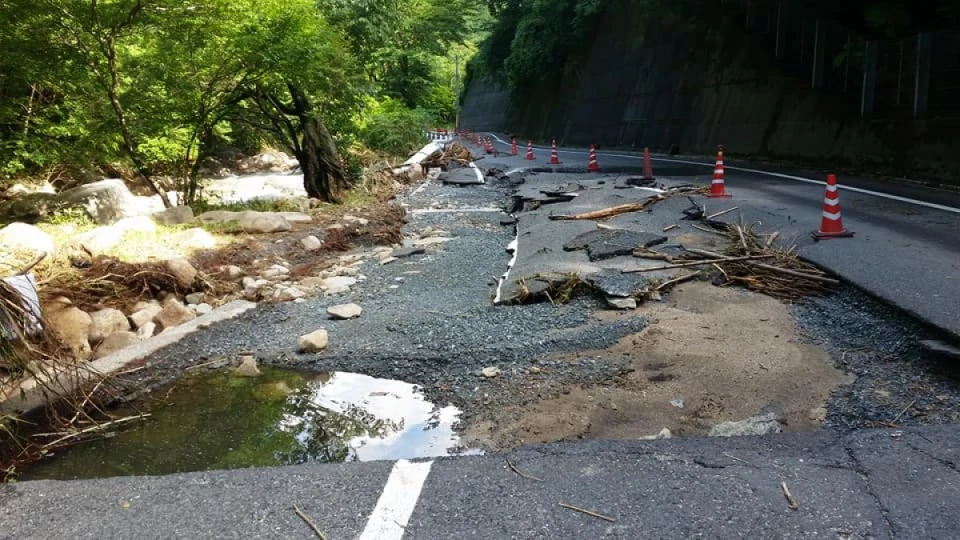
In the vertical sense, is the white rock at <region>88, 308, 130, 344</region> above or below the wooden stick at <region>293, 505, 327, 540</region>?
below

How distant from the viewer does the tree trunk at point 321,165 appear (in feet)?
47.4

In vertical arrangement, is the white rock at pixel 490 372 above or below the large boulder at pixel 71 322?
below

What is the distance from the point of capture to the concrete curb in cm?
459

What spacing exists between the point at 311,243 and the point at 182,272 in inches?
104

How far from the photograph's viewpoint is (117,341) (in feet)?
21.3

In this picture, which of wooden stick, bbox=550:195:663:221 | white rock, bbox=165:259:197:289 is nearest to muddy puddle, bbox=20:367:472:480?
white rock, bbox=165:259:197:289

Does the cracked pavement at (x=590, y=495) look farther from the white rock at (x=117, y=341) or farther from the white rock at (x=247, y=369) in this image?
the white rock at (x=117, y=341)

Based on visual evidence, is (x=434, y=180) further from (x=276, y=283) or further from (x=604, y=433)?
(x=604, y=433)

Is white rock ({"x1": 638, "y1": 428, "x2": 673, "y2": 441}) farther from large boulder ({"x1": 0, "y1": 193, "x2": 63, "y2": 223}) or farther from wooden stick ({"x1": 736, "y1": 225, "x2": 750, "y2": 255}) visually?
large boulder ({"x1": 0, "y1": 193, "x2": 63, "y2": 223})

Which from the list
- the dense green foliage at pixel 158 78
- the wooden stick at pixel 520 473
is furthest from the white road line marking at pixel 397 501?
the dense green foliage at pixel 158 78

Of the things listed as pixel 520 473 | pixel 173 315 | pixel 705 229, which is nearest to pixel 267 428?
pixel 520 473

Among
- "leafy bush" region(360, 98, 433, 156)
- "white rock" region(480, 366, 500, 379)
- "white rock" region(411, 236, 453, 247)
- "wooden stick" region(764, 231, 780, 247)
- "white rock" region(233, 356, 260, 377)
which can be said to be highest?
"leafy bush" region(360, 98, 433, 156)

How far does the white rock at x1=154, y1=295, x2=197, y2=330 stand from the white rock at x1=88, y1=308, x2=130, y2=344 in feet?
1.04

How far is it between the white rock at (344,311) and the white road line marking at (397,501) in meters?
3.62
